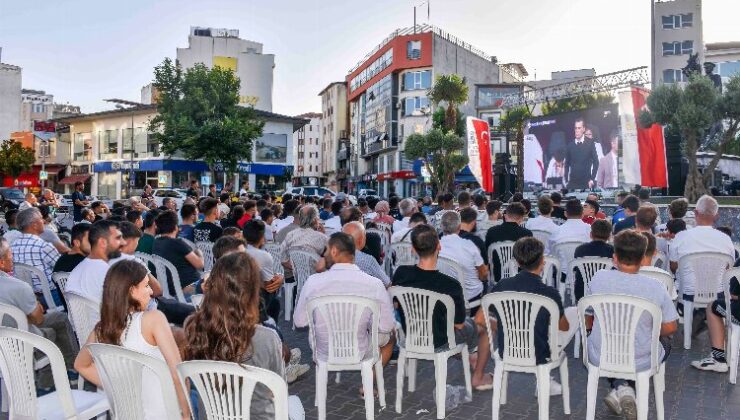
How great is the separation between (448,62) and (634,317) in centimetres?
5720

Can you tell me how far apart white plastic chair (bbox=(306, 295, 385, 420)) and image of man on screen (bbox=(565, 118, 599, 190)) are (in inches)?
946

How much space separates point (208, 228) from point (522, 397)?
507 centimetres

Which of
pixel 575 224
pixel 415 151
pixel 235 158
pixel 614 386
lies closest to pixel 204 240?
pixel 575 224

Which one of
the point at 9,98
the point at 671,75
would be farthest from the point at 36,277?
Result: the point at 9,98

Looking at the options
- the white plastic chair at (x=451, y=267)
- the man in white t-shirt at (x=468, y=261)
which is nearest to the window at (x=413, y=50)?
the man in white t-shirt at (x=468, y=261)

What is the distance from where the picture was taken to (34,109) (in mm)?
83688

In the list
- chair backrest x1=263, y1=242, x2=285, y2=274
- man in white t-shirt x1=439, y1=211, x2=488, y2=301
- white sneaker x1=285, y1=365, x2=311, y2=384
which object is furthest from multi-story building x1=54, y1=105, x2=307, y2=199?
white sneaker x1=285, y1=365, x2=311, y2=384

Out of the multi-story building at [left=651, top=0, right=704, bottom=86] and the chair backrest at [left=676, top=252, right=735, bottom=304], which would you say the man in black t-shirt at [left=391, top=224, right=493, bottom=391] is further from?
the multi-story building at [left=651, top=0, right=704, bottom=86]

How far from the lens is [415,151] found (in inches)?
1574

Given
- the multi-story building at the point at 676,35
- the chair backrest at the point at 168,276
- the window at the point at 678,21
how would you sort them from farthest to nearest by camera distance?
the window at the point at 678,21 < the multi-story building at the point at 676,35 < the chair backrest at the point at 168,276

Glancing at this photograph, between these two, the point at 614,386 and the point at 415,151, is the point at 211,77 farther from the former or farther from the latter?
the point at 614,386

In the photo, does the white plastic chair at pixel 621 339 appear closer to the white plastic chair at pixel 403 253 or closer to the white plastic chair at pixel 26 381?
A: the white plastic chair at pixel 26 381

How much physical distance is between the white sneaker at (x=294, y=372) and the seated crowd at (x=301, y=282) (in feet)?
0.07

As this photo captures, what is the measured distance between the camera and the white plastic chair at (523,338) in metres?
4.58
